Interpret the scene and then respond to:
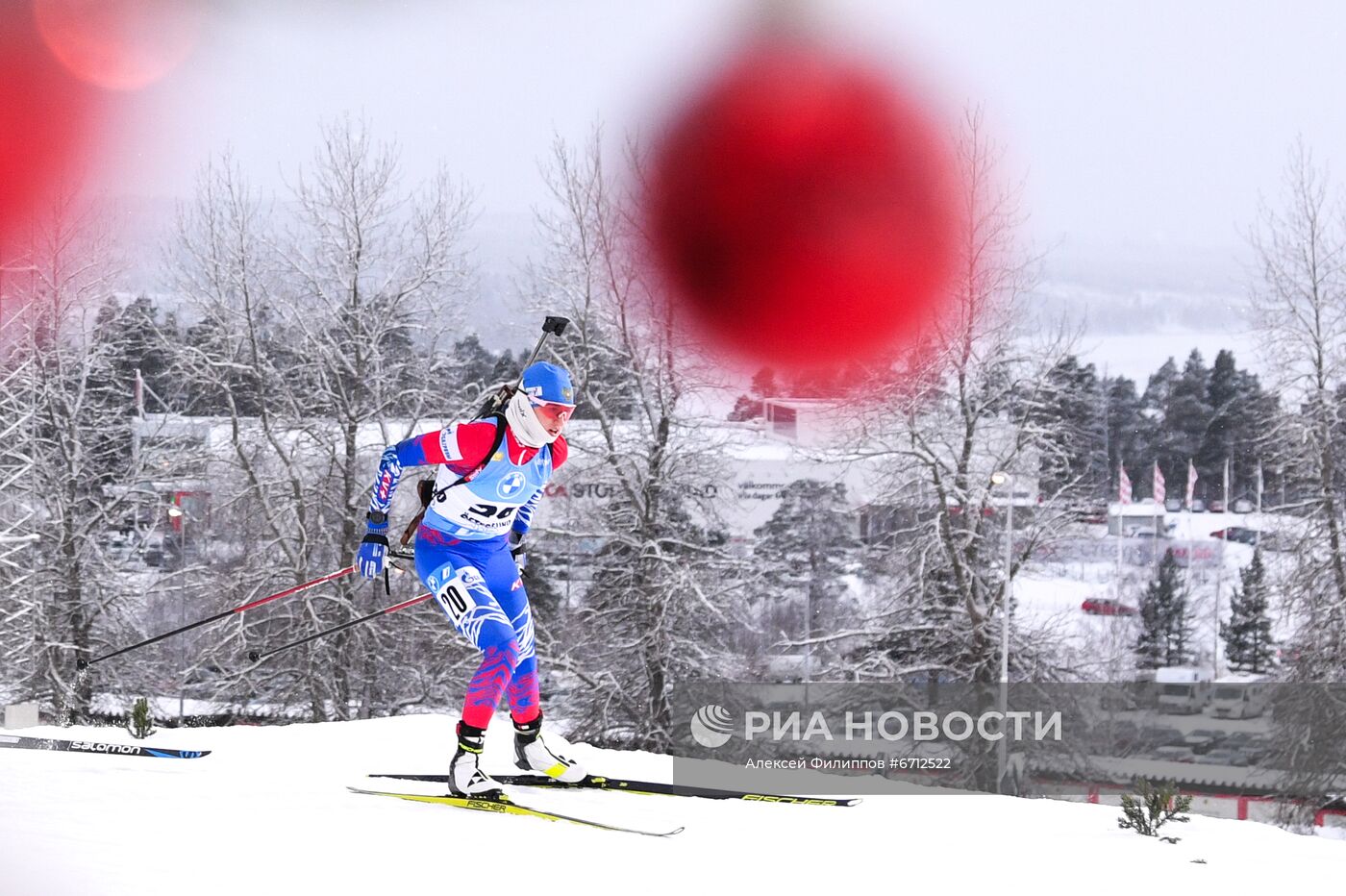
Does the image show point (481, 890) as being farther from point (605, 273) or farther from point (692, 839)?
point (605, 273)

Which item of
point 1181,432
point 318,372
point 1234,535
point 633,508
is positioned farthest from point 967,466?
point 1181,432

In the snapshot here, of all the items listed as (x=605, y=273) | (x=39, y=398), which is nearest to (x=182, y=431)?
(x=39, y=398)

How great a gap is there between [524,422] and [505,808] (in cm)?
139

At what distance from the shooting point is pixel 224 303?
67.7 feet

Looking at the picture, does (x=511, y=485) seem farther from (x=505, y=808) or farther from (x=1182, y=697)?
(x=1182, y=697)

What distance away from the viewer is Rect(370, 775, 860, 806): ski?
4777 mm

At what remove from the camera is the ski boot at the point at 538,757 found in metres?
4.95

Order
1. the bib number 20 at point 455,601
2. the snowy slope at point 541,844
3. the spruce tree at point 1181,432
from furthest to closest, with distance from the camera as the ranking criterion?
the spruce tree at point 1181,432 → the bib number 20 at point 455,601 → the snowy slope at point 541,844

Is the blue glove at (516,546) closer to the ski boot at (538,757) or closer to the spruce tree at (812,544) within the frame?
the ski boot at (538,757)

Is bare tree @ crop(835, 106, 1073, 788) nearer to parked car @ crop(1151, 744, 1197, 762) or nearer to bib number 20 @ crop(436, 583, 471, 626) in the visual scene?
parked car @ crop(1151, 744, 1197, 762)

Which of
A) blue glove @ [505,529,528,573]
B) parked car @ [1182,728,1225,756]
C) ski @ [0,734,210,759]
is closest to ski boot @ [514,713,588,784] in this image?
blue glove @ [505,529,528,573]

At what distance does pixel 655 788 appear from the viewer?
4.87 m

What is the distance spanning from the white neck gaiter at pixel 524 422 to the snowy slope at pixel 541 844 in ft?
4.37

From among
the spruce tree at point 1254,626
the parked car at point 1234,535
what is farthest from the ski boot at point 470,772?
the parked car at point 1234,535
